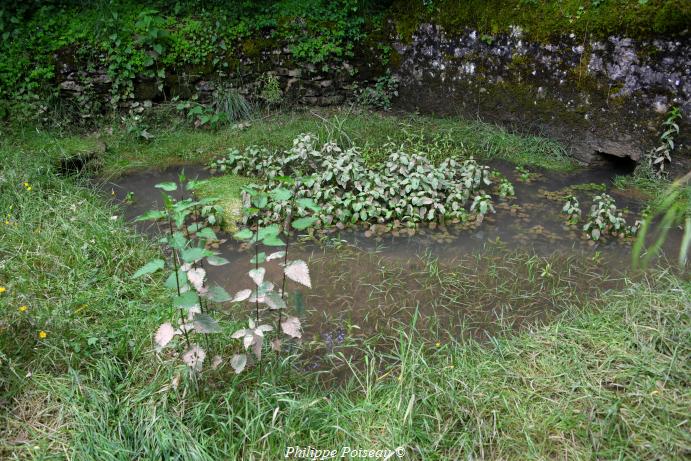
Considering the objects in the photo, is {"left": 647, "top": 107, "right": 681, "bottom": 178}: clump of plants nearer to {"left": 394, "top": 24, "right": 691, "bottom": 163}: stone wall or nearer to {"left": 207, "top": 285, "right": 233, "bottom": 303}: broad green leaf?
{"left": 394, "top": 24, "right": 691, "bottom": 163}: stone wall

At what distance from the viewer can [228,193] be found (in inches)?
185

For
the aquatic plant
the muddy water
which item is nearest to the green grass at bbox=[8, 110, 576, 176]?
the muddy water

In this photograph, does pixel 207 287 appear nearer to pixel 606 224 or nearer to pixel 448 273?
pixel 448 273

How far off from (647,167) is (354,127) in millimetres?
3015

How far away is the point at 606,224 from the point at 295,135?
3.25 metres

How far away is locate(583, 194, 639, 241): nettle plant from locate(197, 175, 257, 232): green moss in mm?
2841

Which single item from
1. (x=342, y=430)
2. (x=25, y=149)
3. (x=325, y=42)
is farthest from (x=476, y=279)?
(x=25, y=149)

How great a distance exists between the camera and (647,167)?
5.04 metres

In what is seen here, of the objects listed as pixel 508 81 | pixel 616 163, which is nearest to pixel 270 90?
pixel 508 81

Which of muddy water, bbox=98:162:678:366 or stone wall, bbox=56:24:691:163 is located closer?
muddy water, bbox=98:162:678:366

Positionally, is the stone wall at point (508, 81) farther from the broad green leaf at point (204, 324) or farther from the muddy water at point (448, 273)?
the broad green leaf at point (204, 324)

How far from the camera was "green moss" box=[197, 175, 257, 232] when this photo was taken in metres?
4.38

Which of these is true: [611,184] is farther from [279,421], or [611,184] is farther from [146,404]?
[146,404]

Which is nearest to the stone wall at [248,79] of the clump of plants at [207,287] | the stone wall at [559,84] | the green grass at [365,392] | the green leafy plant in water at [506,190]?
the stone wall at [559,84]
